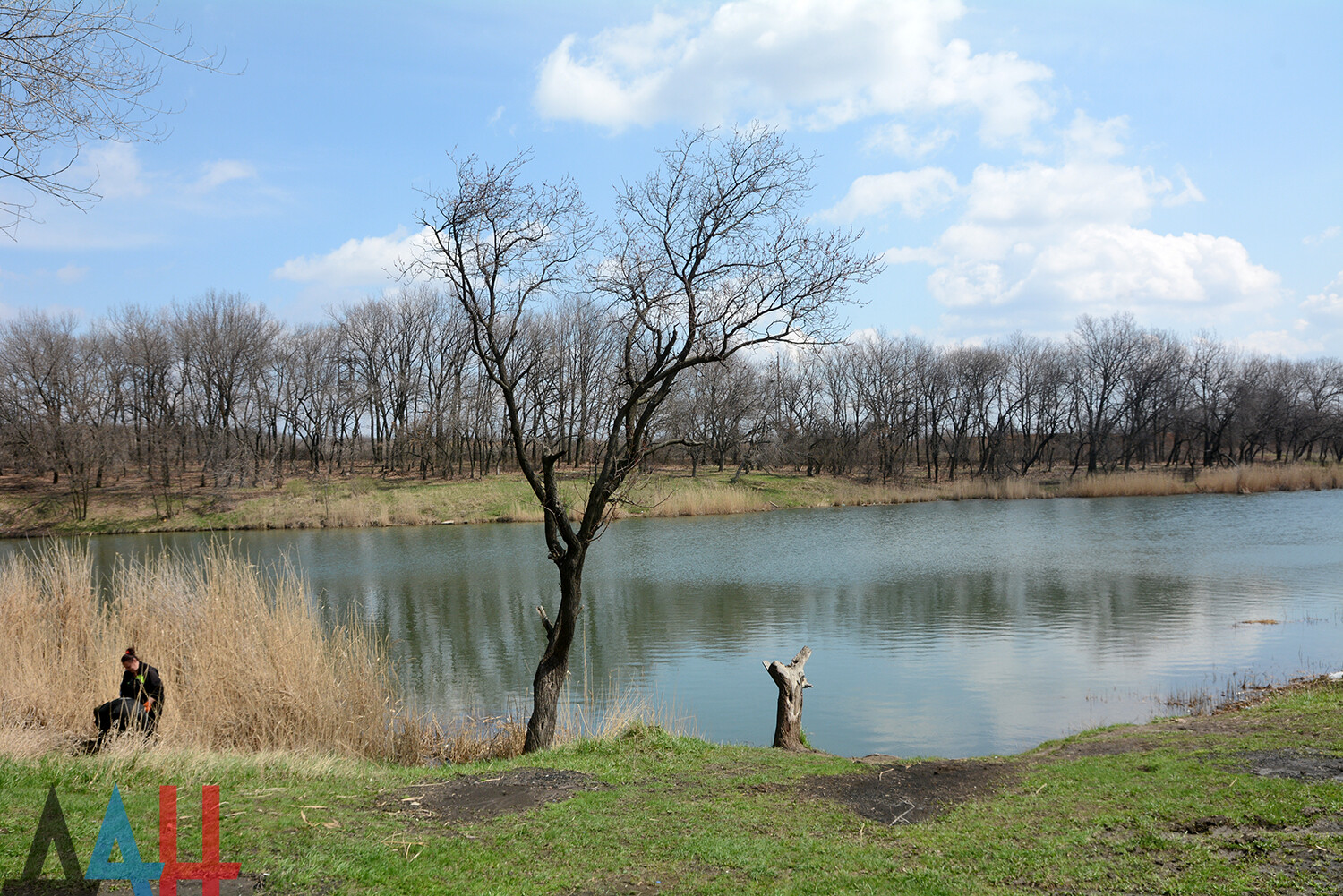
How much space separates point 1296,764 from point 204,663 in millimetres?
11248

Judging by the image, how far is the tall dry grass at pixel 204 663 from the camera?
30.0 ft

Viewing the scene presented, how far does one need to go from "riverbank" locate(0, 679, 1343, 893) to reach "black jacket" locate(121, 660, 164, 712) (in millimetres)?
1511

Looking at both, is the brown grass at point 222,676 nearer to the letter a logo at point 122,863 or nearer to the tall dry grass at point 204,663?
the tall dry grass at point 204,663

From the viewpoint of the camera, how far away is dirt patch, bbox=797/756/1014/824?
6.39 meters

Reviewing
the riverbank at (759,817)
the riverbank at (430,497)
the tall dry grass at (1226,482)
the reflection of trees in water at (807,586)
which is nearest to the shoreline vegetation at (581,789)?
the riverbank at (759,817)

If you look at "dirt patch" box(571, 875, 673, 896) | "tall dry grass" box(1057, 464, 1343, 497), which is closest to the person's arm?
"dirt patch" box(571, 875, 673, 896)

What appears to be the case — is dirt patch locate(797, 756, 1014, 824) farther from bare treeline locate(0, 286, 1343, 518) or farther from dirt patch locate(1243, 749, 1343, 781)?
bare treeline locate(0, 286, 1343, 518)

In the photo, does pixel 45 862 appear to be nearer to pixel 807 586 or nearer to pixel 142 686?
pixel 142 686

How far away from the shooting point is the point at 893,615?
1869cm

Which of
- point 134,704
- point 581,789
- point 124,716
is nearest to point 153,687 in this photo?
point 134,704

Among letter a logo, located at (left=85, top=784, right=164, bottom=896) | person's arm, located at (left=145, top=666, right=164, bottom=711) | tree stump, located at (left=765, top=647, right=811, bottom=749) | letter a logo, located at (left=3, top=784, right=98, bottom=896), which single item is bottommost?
tree stump, located at (left=765, top=647, right=811, bottom=749)

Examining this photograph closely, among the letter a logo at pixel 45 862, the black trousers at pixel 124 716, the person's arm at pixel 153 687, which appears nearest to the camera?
the letter a logo at pixel 45 862

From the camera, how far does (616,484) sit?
10055 millimetres

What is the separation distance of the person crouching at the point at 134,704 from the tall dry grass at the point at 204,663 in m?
0.27
